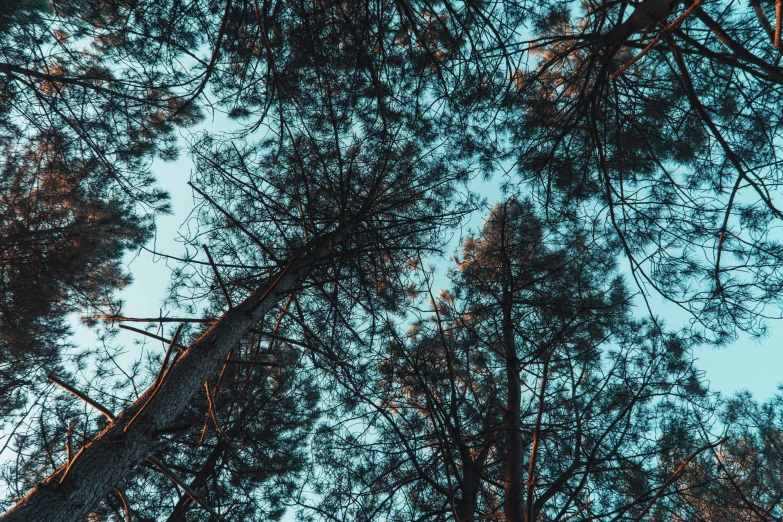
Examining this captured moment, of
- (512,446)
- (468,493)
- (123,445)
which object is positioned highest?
(512,446)

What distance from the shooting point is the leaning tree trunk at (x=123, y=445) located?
173 centimetres

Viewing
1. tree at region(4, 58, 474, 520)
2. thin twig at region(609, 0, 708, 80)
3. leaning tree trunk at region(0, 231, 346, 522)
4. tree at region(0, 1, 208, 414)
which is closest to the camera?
thin twig at region(609, 0, 708, 80)

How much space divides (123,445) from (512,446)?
279cm

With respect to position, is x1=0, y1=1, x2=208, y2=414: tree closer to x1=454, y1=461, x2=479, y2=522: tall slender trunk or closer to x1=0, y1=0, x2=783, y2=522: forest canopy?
x1=0, y1=0, x2=783, y2=522: forest canopy

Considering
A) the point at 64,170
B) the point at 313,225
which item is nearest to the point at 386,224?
the point at 313,225

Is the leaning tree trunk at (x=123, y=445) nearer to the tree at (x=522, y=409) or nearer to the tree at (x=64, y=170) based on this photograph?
the tree at (x=522, y=409)

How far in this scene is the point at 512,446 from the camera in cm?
349

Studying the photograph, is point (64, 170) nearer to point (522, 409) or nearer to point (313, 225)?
point (313, 225)

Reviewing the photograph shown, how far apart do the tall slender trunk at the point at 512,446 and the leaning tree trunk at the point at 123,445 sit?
1.82m

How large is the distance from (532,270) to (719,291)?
7.72 feet

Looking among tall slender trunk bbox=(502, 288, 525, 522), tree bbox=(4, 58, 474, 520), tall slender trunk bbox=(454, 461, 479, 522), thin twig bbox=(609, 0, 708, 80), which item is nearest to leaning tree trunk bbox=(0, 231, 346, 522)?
tree bbox=(4, 58, 474, 520)

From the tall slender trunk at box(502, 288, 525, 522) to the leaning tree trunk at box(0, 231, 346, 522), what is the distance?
5.97 ft

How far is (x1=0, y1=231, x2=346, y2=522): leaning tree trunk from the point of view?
1.73 m

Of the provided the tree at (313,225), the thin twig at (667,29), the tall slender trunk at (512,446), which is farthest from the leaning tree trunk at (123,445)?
the thin twig at (667,29)
